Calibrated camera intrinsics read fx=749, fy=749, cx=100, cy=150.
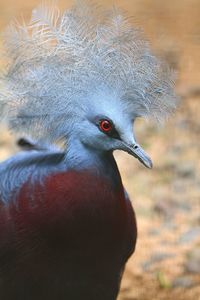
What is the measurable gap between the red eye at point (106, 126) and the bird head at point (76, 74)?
6 cm

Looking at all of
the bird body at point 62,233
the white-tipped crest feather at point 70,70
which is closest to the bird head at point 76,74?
the white-tipped crest feather at point 70,70

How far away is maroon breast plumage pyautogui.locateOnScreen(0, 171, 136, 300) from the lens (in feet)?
7.39

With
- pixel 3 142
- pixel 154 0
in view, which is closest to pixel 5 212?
pixel 3 142

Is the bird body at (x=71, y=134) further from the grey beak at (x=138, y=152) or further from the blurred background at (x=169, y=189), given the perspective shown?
the blurred background at (x=169, y=189)

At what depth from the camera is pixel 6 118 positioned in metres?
2.36

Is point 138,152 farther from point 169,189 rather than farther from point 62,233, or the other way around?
point 169,189

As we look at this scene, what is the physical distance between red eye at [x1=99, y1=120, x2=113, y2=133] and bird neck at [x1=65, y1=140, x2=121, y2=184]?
0.10 metres

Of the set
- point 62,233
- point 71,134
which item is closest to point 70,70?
point 71,134

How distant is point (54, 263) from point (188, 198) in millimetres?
1705

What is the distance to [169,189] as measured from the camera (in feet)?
13.1

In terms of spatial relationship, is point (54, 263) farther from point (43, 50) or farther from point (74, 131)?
point (43, 50)

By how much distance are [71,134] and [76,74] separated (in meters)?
0.19

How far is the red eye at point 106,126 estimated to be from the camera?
7.18ft

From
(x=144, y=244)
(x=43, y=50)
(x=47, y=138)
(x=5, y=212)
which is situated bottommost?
(x=144, y=244)
